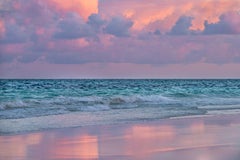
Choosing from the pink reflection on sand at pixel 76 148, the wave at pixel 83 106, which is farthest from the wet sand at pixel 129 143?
the wave at pixel 83 106

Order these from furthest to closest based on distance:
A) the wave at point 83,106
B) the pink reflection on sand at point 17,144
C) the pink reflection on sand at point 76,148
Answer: the wave at point 83,106 → the pink reflection on sand at point 17,144 → the pink reflection on sand at point 76,148

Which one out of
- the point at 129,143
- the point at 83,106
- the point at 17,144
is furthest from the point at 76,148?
the point at 83,106

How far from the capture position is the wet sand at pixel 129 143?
9820 millimetres

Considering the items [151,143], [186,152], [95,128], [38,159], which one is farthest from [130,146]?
[95,128]

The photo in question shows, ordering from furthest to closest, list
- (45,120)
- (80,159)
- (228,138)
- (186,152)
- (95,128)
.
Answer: (45,120) < (95,128) < (228,138) < (186,152) < (80,159)

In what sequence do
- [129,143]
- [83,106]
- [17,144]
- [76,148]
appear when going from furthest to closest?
[83,106], [129,143], [17,144], [76,148]

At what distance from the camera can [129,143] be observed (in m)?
11.4

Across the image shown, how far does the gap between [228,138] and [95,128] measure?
4.11 m

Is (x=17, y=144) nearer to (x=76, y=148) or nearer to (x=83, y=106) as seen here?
(x=76, y=148)

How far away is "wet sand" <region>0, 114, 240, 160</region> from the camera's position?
9820 millimetres

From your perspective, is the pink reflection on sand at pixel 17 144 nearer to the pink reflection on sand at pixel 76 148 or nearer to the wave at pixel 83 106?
the pink reflection on sand at pixel 76 148

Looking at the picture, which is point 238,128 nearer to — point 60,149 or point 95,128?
point 95,128

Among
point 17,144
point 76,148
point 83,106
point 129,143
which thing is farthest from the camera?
point 83,106

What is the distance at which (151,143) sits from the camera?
1141cm
